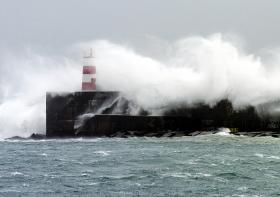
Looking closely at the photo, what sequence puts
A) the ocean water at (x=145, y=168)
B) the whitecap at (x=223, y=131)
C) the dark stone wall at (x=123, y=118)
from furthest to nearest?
the dark stone wall at (x=123, y=118) < the whitecap at (x=223, y=131) < the ocean water at (x=145, y=168)

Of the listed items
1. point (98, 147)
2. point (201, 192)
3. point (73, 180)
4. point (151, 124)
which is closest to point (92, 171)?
point (73, 180)

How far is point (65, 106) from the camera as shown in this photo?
3472 centimetres

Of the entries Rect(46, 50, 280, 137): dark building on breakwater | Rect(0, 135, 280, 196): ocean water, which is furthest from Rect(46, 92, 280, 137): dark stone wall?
Rect(0, 135, 280, 196): ocean water

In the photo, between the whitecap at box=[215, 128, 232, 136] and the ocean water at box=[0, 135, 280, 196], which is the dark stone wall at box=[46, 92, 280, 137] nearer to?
the whitecap at box=[215, 128, 232, 136]

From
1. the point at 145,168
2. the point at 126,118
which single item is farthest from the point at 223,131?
the point at 145,168

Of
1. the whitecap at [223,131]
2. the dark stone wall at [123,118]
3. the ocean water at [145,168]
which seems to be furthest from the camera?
the dark stone wall at [123,118]

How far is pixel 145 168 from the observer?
19922 millimetres

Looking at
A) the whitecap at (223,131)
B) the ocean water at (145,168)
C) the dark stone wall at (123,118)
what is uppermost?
the dark stone wall at (123,118)

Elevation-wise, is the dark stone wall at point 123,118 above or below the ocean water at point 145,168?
above

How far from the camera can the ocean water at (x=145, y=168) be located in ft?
53.4

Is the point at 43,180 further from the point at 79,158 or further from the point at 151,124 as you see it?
the point at 151,124

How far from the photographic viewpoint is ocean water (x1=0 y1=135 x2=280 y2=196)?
1627cm

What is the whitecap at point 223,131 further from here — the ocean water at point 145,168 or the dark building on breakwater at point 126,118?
the ocean water at point 145,168

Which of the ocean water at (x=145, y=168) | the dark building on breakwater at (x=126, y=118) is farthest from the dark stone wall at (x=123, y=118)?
the ocean water at (x=145, y=168)
